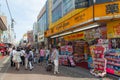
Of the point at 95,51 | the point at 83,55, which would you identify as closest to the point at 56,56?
the point at 95,51

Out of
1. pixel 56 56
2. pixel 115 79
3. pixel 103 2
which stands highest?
pixel 103 2

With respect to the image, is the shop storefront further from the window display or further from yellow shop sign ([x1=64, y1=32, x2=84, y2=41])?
yellow shop sign ([x1=64, y1=32, x2=84, y2=41])

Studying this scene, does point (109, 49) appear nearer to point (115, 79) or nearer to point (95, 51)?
point (95, 51)

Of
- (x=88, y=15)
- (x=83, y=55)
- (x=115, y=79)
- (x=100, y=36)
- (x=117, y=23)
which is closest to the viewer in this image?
(x=115, y=79)

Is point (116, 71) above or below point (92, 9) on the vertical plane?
below

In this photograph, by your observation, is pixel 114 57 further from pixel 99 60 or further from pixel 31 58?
pixel 31 58

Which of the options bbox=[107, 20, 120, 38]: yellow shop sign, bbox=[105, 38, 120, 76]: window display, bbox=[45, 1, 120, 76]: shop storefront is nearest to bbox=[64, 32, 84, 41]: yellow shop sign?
bbox=[45, 1, 120, 76]: shop storefront

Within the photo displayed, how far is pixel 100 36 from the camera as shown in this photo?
22078 mm

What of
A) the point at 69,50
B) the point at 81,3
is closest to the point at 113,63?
the point at 69,50

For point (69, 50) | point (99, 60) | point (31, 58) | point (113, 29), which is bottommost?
point (99, 60)

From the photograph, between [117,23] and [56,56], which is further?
[56,56]

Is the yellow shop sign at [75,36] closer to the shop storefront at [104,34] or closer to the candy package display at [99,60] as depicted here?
the shop storefront at [104,34]

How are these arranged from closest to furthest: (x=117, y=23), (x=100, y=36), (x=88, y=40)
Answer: (x=117, y=23) < (x=100, y=36) < (x=88, y=40)

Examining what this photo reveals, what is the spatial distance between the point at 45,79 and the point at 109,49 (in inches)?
176
